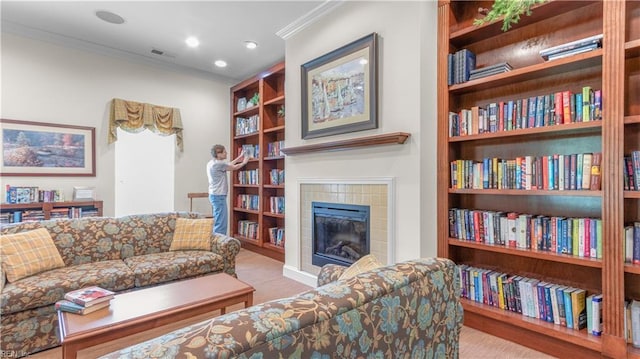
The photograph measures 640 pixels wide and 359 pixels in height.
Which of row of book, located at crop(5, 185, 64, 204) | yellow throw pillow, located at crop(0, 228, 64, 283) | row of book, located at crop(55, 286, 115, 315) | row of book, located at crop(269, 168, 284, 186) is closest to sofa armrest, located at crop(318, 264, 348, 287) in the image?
row of book, located at crop(55, 286, 115, 315)

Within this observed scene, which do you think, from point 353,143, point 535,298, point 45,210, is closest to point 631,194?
point 535,298

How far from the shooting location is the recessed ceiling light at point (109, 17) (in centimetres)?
336

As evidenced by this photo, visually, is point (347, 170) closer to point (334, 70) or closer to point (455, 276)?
point (334, 70)

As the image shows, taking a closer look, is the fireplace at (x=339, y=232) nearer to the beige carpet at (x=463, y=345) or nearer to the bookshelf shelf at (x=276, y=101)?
the beige carpet at (x=463, y=345)

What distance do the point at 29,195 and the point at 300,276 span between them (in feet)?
10.6

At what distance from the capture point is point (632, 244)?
1.79 meters

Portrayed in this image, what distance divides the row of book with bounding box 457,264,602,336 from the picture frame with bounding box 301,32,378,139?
4.82ft

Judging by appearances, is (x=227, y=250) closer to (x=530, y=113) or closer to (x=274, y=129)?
(x=274, y=129)

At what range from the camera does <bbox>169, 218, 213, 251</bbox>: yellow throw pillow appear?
312 centimetres

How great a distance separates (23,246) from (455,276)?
291 centimetres

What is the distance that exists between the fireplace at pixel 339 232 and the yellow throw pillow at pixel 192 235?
1.07m

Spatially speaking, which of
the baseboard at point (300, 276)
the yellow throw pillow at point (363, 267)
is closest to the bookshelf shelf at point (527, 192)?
the yellow throw pillow at point (363, 267)

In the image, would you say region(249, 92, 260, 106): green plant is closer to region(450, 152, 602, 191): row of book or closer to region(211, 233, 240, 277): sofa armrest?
region(211, 233, 240, 277): sofa armrest

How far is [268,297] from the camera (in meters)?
→ 2.98
